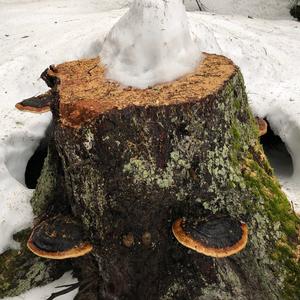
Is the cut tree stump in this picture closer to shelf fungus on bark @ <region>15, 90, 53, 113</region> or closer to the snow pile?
shelf fungus on bark @ <region>15, 90, 53, 113</region>

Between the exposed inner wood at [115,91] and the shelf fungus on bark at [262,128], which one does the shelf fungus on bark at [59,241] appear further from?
the shelf fungus on bark at [262,128]

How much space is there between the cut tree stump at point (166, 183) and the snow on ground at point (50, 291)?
263 millimetres

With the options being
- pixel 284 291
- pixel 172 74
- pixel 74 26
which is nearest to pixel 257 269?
pixel 284 291

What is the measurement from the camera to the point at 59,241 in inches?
104

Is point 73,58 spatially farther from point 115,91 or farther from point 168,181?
→ point 168,181

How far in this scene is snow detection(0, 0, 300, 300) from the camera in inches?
155

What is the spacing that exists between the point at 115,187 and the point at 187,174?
0.48 meters

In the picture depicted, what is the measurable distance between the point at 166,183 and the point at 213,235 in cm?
44

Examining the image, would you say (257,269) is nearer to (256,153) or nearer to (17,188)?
(256,153)

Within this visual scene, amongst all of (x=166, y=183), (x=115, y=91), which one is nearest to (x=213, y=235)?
(x=166, y=183)

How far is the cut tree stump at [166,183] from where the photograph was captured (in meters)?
2.53

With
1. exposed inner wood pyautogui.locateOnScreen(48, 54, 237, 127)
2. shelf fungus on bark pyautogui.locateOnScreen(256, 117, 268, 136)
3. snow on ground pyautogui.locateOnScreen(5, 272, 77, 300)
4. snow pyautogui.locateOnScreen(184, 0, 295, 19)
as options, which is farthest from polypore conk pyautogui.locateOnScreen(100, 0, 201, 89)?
snow pyautogui.locateOnScreen(184, 0, 295, 19)

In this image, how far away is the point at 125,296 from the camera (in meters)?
3.06

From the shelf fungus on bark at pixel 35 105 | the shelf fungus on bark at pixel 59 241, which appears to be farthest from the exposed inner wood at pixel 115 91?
the shelf fungus on bark at pixel 59 241
